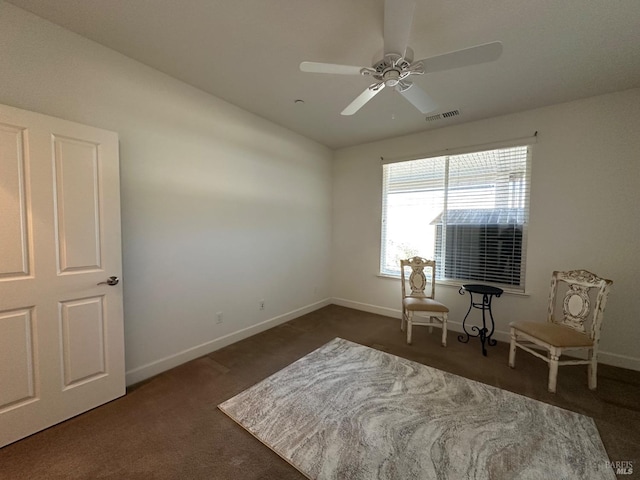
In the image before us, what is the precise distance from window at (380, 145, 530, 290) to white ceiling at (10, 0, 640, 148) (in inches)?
32.0

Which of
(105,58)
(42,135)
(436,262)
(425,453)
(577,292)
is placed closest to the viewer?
(425,453)

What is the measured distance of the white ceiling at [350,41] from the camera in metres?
1.67

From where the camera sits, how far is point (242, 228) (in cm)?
319

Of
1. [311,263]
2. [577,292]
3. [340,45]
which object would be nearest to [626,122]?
[577,292]

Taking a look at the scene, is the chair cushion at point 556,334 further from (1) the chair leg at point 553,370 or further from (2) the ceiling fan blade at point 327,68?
(2) the ceiling fan blade at point 327,68

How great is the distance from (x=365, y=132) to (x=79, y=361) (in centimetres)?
404

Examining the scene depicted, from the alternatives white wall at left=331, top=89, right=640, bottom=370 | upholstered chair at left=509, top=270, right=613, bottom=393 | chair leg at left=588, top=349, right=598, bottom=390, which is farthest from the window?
chair leg at left=588, top=349, right=598, bottom=390

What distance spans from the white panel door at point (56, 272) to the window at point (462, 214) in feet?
11.6

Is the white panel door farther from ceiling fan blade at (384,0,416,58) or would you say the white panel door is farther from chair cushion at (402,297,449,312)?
chair cushion at (402,297,449,312)

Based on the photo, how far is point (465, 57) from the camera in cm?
158

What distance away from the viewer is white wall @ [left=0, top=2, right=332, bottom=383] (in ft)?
6.12

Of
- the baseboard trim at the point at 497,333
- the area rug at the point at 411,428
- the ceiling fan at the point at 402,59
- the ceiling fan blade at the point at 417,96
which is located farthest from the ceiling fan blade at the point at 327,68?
the baseboard trim at the point at 497,333

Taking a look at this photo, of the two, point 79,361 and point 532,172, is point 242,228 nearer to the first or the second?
point 79,361

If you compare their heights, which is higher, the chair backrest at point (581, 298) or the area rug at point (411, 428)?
the chair backrest at point (581, 298)
